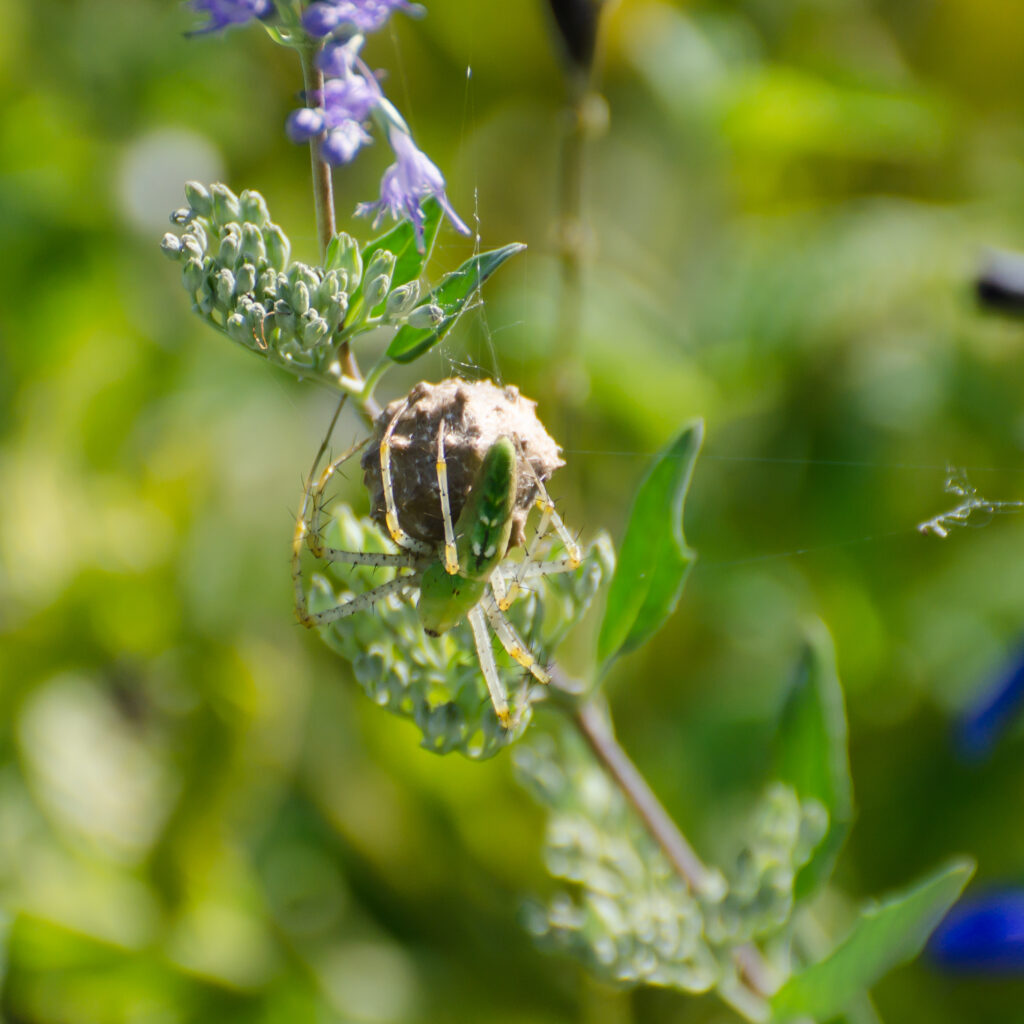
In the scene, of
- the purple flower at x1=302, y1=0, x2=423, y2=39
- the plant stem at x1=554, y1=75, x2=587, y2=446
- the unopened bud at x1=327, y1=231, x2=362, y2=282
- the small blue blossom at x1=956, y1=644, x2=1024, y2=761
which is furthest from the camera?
the plant stem at x1=554, y1=75, x2=587, y2=446

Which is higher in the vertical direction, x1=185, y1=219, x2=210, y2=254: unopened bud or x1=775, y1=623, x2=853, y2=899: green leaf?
x1=185, y1=219, x2=210, y2=254: unopened bud

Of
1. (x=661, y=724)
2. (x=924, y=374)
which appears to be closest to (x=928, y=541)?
(x=924, y=374)

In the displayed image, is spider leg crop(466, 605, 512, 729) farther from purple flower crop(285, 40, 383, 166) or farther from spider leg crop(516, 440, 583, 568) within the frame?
purple flower crop(285, 40, 383, 166)

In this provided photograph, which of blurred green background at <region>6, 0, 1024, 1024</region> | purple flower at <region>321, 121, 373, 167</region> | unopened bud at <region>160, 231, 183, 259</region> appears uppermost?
purple flower at <region>321, 121, 373, 167</region>

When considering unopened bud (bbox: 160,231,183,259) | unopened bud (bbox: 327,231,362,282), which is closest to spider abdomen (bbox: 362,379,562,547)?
unopened bud (bbox: 327,231,362,282)

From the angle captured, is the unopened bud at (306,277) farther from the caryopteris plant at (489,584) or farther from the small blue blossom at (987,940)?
the small blue blossom at (987,940)

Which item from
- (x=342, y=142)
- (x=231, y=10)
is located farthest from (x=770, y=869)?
(x=231, y=10)

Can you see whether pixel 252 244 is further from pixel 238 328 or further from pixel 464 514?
pixel 464 514
